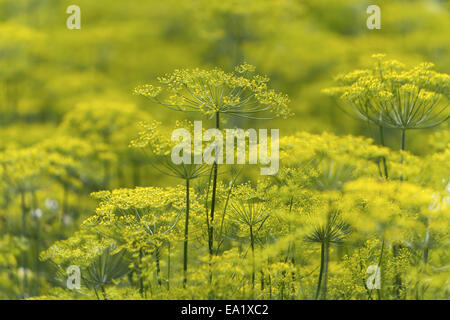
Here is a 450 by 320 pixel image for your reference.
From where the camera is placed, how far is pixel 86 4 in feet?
36.7

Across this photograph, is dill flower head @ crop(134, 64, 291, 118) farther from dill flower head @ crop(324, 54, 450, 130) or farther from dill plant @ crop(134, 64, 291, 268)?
dill flower head @ crop(324, 54, 450, 130)

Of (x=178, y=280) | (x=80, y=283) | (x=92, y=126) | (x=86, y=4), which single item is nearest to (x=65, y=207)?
(x=92, y=126)

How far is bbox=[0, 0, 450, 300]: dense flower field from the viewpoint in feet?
9.71

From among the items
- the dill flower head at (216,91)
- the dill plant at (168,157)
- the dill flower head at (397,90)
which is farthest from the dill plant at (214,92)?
the dill flower head at (397,90)

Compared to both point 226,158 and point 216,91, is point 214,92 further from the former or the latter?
point 226,158

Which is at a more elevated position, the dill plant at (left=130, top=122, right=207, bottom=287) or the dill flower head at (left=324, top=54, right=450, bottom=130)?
the dill flower head at (left=324, top=54, right=450, bottom=130)

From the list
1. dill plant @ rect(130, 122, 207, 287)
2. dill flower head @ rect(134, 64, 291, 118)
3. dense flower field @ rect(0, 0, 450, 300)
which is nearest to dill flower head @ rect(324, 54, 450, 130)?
dense flower field @ rect(0, 0, 450, 300)

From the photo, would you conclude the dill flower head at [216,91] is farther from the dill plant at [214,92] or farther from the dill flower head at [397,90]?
the dill flower head at [397,90]

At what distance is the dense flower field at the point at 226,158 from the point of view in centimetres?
296

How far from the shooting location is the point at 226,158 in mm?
3100

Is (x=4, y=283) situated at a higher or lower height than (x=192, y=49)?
lower

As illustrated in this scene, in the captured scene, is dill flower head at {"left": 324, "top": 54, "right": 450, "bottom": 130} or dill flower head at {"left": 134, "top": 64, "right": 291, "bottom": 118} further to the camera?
dill flower head at {"left": 324, "top": 54, "right": 450, "bottom": 130}
